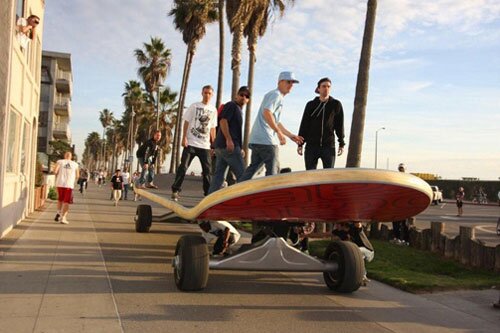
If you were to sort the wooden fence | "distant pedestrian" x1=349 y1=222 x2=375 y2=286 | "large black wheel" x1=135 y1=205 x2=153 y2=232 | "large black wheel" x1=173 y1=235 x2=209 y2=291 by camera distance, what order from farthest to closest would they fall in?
"large black wheel" x1=135 y1=205 x2=153 y2=232 → the wooden fence → "distant pedestrian" x1=349 y1=222 x2=375 y2=286 → "large black wheel" x1=173 y1=235 x2=209 y2=291

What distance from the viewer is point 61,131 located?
57.8 metres

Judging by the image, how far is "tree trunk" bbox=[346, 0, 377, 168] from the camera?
11609 mm

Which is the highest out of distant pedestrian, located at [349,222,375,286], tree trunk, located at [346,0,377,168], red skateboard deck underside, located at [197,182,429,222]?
tree trunk, located at [346,0,377,168]

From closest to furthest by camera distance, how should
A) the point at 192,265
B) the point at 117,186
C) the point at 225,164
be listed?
the point at 192,265 < the point at 225,164 < the point at 117,186

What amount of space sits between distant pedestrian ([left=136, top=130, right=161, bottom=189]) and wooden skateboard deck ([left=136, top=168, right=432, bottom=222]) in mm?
6565

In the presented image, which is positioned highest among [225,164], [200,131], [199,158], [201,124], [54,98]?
[54,98]

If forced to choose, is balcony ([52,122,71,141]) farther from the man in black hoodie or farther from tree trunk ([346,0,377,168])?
the man in black hoodie

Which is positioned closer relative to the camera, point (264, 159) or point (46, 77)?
point (264, 159)

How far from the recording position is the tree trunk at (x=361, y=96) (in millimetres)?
11609

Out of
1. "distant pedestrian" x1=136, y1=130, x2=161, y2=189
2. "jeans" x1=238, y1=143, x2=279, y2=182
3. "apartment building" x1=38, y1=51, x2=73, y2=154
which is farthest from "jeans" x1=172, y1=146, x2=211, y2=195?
"apartment building" x1=38, y1=51, x2=73, y2=154

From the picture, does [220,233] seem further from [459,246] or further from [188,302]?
[459,246]

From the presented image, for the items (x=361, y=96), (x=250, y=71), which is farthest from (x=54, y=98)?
(x=361, y=96)

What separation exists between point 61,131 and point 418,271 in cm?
5536

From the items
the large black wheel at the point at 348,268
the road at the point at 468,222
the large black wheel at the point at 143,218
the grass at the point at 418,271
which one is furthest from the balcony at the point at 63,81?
the large black wheel at the point at 348,268
